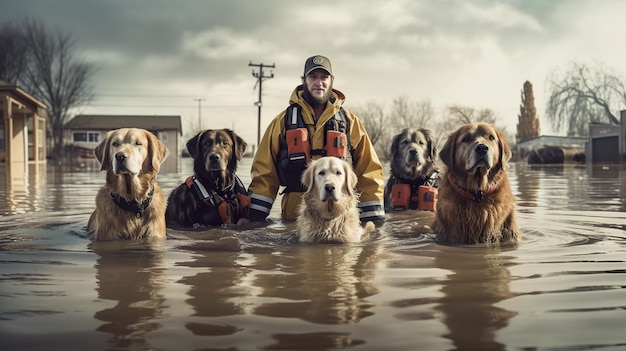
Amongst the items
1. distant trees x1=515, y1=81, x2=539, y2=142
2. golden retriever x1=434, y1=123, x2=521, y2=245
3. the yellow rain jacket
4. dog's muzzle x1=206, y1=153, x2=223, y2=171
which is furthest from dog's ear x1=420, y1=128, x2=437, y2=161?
distant trees x1=515, y1=81, x2=539, y2=142

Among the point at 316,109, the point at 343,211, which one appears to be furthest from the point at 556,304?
the point at 316,109

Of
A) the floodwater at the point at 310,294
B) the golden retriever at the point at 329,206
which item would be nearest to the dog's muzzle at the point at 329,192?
the golden retriever at the point at 329,206

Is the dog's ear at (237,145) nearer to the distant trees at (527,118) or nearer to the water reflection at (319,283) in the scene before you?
the water reflection at (319,283)

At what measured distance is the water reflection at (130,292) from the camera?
2604 mm

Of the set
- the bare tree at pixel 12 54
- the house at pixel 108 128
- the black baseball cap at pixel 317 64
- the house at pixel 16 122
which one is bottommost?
the black baseball cap at pixel 317 64

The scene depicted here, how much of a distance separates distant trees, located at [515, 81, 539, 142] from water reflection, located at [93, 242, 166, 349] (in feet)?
281

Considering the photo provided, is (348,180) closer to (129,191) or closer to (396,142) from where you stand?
(129,191)

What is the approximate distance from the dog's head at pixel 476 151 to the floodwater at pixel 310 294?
2.44 feet

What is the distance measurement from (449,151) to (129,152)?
3.00 meters

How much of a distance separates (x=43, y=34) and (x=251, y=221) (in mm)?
57022

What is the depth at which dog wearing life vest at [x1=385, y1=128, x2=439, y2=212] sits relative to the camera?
8.61 metres

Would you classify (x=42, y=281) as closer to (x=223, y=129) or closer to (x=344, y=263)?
(x=344, y=263)

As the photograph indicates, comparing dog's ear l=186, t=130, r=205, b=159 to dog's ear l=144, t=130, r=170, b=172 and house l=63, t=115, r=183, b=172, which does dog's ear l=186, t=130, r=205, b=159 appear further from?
house l=63, t=115, r=183, b=172

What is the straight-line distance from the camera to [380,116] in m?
65.0
